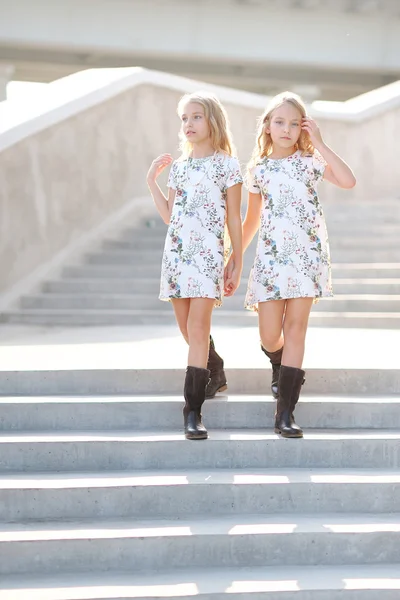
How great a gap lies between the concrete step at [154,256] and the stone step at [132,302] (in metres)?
0.66

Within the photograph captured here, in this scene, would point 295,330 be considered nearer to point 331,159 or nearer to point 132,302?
point 331,159

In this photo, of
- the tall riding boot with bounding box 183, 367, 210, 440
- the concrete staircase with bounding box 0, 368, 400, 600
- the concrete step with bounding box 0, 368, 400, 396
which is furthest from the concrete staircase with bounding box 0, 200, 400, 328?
the tall riding boot with bounding box 183, 367, 210, 440

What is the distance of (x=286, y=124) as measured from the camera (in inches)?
160

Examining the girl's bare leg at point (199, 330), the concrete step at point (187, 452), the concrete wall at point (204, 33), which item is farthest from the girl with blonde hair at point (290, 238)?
the concrete wall at point (204, 33)

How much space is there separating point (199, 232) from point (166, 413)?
2.59 feet

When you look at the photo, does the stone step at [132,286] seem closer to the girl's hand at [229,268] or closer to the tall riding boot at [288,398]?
the girl's hand at [229,268]

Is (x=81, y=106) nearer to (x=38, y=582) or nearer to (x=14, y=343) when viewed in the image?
(x=14, y=343)

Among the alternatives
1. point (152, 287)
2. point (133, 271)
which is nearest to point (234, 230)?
point (152, 287)

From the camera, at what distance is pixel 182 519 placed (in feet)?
12.3

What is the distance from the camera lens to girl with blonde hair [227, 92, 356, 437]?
160 inches

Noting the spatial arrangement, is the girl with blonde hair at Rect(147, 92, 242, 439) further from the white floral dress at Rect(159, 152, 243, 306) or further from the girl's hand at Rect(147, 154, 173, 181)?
the girl's hand at Rect(147, 154, 173, 181)

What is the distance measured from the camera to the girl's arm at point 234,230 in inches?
162

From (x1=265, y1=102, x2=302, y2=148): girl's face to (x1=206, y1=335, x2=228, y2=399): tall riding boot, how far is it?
920mm

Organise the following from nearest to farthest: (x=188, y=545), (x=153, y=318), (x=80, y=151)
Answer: (x=188, y=545), (x=153, y=318), (x=80, y=151)
